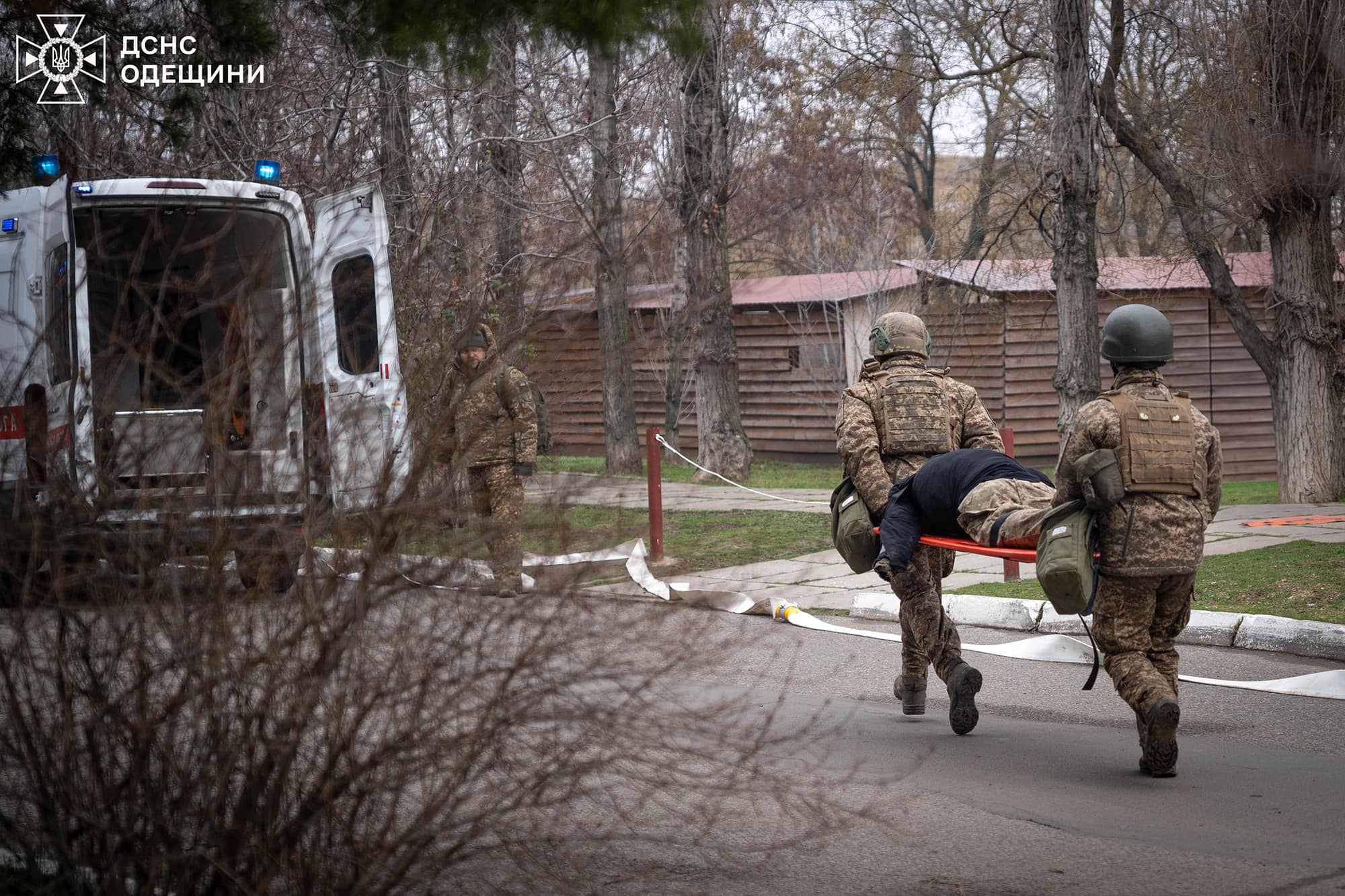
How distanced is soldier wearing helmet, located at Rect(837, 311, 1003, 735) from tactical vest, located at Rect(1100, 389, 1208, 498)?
3.35 ft

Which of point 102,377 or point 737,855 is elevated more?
point 102,377

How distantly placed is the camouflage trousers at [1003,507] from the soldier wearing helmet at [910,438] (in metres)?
0.44

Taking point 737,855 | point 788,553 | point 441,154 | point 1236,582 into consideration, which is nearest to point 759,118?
point 441,154

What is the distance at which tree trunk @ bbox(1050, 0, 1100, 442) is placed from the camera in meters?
12.4

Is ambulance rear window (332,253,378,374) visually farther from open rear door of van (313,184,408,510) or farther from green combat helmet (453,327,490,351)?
green combat helmet (453,327,490,351)

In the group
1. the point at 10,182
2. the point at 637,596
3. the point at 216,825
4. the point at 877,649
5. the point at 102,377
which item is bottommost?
the point at 877,649

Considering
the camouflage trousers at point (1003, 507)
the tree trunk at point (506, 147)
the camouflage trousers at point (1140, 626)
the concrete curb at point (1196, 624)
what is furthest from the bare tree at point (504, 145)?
the camouflage trousers at point (1140, 626)

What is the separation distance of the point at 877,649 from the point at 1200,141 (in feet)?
28.8

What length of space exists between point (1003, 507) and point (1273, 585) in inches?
162

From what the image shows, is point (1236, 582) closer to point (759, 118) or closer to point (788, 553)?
point (788, 553)

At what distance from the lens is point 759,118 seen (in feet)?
105

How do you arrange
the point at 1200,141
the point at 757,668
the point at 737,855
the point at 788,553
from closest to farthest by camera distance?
1. the point at 737,855
2. the point at 757,668
3. the point at 788,553
4. the point at 1200,141

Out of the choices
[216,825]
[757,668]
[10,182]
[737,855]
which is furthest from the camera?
[757,668]

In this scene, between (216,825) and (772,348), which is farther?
(772,348)
